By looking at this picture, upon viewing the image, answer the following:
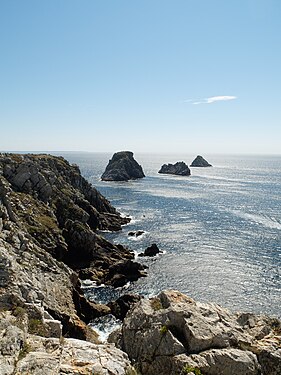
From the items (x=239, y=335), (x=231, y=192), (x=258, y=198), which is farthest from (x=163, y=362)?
(x=231, y=192)

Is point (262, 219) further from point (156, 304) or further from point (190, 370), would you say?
point (190, 370)

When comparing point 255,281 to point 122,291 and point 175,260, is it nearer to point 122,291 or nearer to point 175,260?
point 175,260

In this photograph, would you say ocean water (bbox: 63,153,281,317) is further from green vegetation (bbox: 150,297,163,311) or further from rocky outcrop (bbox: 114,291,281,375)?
rocky outcrop (bbox: 114,291,281,375)

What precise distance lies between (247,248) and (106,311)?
44.0 m

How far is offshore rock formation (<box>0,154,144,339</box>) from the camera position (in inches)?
1271

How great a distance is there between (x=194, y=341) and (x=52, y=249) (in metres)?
43.3

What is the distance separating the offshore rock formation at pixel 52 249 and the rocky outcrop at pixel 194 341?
9.53m

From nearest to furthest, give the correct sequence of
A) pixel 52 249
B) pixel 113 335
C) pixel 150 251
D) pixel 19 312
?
pixel 113 335, pixel 19 312, pixel 52 249, pixel 150 251

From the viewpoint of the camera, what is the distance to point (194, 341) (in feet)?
54.5

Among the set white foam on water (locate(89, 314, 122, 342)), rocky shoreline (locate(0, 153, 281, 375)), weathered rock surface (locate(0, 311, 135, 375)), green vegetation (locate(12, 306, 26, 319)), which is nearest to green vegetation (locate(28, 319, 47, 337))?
rocky shoreline (locate(0, 153, 281, 375))

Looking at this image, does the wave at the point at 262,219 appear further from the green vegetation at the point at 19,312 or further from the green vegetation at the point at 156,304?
the green vegetation at the point at 19,312

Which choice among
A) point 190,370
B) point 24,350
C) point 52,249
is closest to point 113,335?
point 190,370

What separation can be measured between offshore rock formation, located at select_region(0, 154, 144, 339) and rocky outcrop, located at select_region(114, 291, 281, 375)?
31.3 feet

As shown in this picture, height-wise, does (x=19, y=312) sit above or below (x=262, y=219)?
above
